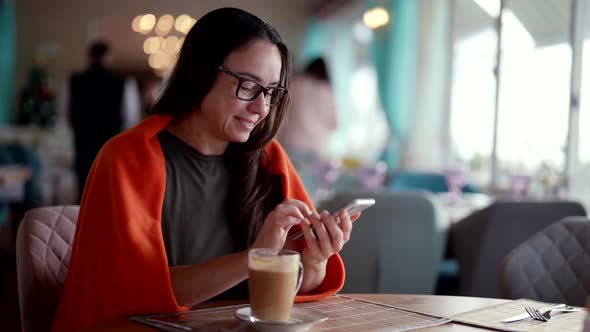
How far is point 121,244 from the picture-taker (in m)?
1.21

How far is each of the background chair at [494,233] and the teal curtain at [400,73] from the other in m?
3.27

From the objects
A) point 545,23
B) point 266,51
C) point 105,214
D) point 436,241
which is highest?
point 545,23

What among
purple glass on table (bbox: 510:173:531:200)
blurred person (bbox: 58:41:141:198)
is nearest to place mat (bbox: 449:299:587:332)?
purple glass on table (bbox: 510:173:531:200)

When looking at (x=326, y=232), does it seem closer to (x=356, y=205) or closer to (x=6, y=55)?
(x=356, y=205)

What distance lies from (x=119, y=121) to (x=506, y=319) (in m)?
4.73

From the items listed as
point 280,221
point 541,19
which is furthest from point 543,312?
point 541,19

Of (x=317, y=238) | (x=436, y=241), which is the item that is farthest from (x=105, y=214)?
(x=436, y=241)

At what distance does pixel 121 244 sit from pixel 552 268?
44.8 inches

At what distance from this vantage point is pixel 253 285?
3.48 ft

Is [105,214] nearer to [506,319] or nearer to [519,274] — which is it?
[506,319]

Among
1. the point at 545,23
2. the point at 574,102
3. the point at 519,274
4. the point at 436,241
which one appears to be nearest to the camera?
the point at 519,274

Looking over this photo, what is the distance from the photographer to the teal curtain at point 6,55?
9.28 m

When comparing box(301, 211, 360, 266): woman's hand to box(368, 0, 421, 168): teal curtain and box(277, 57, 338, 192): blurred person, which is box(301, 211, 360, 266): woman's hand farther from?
box(368, 0, 421, 168): teal curtain

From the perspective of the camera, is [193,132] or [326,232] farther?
[193,132]
